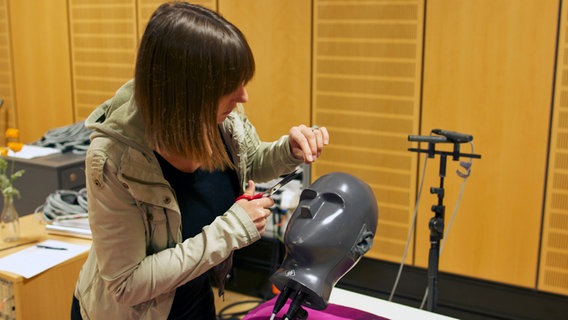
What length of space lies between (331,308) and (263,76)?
6.93 feet

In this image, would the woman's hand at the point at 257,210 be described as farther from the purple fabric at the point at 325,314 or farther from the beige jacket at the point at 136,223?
the purple fabric at the point at 325,314

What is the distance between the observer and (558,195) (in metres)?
2.66

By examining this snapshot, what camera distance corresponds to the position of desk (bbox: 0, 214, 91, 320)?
1955 mm

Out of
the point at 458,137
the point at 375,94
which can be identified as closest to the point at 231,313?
the point at 375,94

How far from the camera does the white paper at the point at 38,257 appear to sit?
1.99 m

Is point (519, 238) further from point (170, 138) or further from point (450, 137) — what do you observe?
point (170, 138)

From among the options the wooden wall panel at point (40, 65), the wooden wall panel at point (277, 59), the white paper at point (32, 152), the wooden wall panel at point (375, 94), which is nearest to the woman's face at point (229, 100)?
the wooden wall panel at point (375, 94)

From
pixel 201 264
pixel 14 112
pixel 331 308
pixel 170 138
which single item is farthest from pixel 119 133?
pixel 14 112

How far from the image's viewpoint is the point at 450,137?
2.05 m

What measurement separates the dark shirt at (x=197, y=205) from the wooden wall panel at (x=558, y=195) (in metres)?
1.85

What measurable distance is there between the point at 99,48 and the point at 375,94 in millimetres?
2008

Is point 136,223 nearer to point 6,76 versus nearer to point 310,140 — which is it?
point 310,140

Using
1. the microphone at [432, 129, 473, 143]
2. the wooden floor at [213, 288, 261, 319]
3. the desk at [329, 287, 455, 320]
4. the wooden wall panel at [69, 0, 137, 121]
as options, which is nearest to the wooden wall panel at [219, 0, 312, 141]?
the wooden wall panel at [69, 0, 137, 121]

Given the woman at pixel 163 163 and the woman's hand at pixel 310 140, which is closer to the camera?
the woman at pixel 163 163
